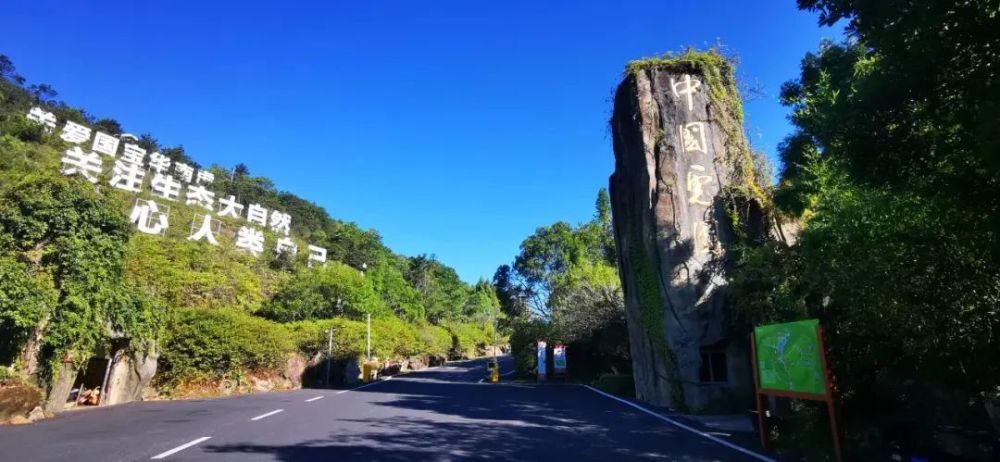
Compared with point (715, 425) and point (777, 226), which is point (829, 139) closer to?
point (715, 425)

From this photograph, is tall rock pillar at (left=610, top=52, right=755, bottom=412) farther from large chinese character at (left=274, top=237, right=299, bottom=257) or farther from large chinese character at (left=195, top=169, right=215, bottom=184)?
large chinese character at (left=195, top=169, right=215, bottom=184)

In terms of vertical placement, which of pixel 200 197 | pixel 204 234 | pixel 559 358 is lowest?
pixel 559 358

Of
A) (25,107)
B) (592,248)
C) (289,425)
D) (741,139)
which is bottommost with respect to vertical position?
(289,425)

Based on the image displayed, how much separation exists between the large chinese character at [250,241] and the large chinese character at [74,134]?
19.2 meters

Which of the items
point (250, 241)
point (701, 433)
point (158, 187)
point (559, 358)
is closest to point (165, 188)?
point (158, 187)

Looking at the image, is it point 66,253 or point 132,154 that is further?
point 132,154

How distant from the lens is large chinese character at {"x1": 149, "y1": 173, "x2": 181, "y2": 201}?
183ft

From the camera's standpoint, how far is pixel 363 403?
17.2m

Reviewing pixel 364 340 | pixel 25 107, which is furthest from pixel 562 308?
pixel 25 107

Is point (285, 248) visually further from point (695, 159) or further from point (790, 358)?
point (790, 358)

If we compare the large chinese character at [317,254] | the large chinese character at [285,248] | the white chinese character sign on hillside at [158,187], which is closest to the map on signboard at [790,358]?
the white chinese character sign on hillside at [158,187]

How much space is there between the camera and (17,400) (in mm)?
12328

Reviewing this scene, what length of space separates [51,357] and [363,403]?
804 centimetres

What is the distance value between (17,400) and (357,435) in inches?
317
